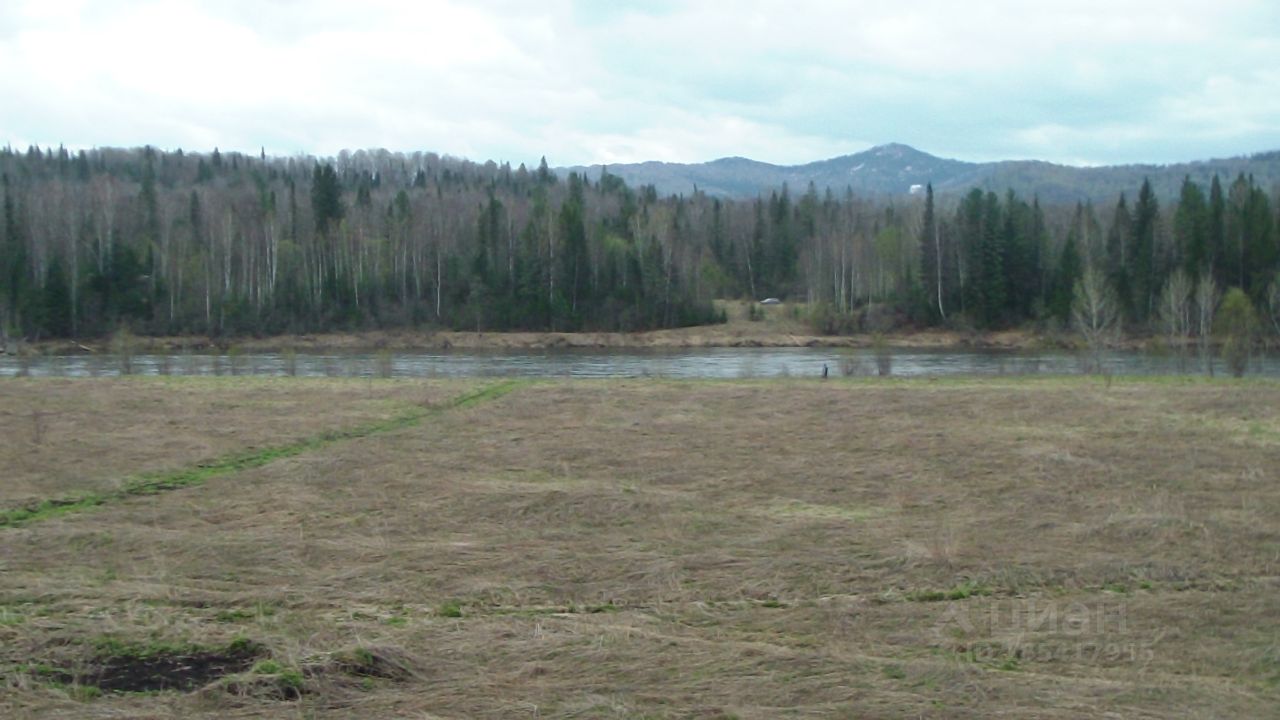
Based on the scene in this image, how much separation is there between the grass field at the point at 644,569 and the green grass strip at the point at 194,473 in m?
0.09

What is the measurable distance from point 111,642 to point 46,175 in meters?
151

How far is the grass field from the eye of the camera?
6512mm

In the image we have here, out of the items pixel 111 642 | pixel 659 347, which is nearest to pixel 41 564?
pixel 111 642

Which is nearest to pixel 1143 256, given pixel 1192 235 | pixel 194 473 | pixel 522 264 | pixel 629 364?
pixel 1192 235

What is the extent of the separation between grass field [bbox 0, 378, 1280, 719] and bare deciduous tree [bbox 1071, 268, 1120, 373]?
16130 millimetres

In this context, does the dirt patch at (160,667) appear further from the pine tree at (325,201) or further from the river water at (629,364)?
the pine tree at (325,201)

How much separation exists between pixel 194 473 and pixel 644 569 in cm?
847

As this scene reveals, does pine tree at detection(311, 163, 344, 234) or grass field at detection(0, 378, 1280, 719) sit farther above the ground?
pine tree at detection(311, 163, 344, 234)

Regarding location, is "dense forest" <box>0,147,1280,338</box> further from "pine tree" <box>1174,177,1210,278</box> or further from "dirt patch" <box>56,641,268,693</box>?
"dirt patch" <box>56,641,268,693</box>

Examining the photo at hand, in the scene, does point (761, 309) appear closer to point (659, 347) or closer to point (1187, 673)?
point (659, 347)

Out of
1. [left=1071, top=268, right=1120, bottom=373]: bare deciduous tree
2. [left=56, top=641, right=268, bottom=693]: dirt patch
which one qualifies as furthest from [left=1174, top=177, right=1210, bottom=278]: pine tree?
[left=56, top=641, right=268, bottom=693]: dirt patch

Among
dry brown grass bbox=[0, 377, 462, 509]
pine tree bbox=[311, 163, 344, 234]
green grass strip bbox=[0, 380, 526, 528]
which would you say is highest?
pine tree bbox=[311, 163, 344, 234]

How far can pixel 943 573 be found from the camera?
9414mm

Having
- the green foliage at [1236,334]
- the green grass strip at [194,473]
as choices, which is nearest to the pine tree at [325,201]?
the green foliage at [1236,334]
